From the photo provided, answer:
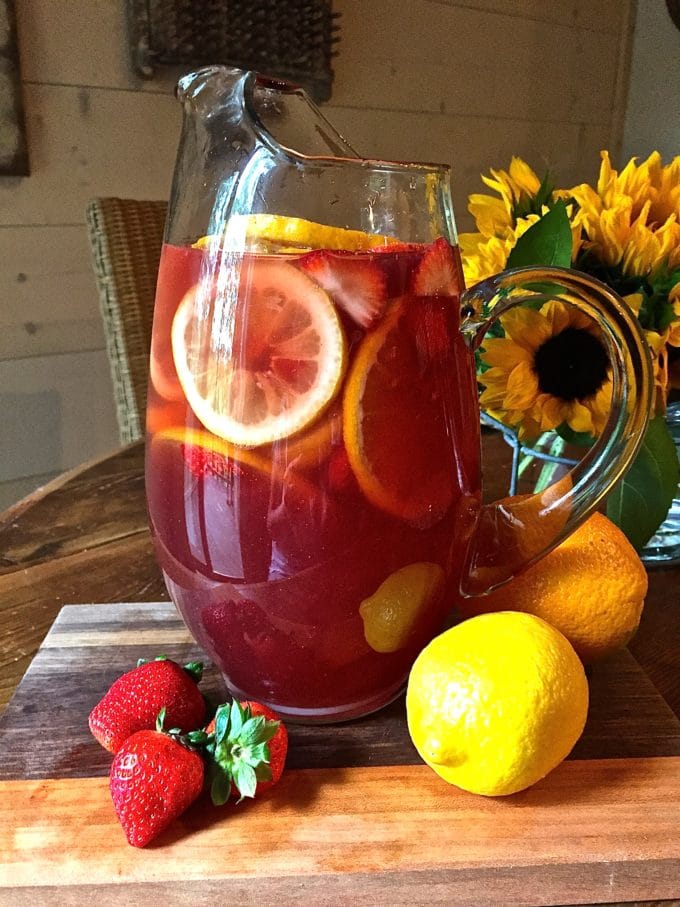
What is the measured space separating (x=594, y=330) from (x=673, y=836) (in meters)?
0.43

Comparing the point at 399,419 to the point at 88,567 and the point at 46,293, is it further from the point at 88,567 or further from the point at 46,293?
the point at 46,293

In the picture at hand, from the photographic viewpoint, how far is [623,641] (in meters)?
0.60

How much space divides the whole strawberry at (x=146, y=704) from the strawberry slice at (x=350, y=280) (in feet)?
0.88

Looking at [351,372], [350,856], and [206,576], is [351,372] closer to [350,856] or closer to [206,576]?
[206,576]

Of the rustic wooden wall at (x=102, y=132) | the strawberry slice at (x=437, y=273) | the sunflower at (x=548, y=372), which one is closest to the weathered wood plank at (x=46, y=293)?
the rustic wooden wall at (x=102, y=132)

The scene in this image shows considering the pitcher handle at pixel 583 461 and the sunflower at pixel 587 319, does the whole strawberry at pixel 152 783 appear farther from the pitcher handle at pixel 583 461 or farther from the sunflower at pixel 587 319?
the sunflower at pixel 587 319

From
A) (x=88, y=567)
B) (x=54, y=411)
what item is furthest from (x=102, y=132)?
(x=88, y=567)

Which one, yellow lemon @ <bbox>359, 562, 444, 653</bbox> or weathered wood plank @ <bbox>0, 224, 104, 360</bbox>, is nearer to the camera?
yellow lemon @ <bbox>359, 562, 444, 653</bbox>

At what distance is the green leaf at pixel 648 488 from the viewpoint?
2.29 feet

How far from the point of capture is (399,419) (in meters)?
0.49

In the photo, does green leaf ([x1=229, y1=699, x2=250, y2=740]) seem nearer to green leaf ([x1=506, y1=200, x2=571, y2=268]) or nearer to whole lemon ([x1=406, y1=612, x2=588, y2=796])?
whole lemon ([x1=406, y1=612, x2=588, y2=796])

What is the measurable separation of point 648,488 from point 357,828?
40 centimetres

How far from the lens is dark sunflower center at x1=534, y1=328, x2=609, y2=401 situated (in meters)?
0.74

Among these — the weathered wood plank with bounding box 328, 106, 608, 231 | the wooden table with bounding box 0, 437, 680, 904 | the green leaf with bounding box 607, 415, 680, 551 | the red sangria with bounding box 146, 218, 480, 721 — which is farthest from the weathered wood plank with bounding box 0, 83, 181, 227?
the green leaf with bounding box 607, 415, 680, 551
